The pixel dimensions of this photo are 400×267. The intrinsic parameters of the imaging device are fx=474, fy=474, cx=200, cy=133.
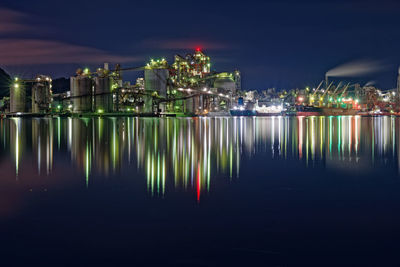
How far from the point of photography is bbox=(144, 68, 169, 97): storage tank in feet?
489

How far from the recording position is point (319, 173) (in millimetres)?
15047

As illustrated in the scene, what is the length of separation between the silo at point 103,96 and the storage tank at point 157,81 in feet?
45.7

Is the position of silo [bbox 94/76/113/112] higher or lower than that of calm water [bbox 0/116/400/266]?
higher

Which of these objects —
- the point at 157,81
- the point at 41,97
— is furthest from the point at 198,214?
the point at 41,97

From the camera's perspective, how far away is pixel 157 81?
150 m

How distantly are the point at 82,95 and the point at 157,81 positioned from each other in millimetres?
23963

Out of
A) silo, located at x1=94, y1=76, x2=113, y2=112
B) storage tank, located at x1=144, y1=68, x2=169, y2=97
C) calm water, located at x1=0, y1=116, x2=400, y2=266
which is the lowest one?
calm water, located at x1=0, y1=116, x2=400, y2=266

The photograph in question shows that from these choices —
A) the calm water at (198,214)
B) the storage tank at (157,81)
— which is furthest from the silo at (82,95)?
the calm water at (198,214)

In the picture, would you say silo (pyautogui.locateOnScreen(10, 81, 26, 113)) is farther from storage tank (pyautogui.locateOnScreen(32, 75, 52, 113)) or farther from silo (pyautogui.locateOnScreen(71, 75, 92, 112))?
silo (pyautogui.locateOnScreen(71, 75, 92, 112))

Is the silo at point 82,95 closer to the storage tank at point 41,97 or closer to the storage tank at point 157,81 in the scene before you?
the storage tank at point 41,97

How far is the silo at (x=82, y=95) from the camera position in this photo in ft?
460

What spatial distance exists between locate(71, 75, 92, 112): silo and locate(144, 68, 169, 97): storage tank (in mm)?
18535

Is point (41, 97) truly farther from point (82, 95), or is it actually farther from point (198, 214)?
point (198, 214)

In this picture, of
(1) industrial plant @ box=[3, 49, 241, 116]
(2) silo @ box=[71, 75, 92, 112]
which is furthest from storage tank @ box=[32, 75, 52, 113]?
(2) silo @ box=[71, 75, 92, 112]
